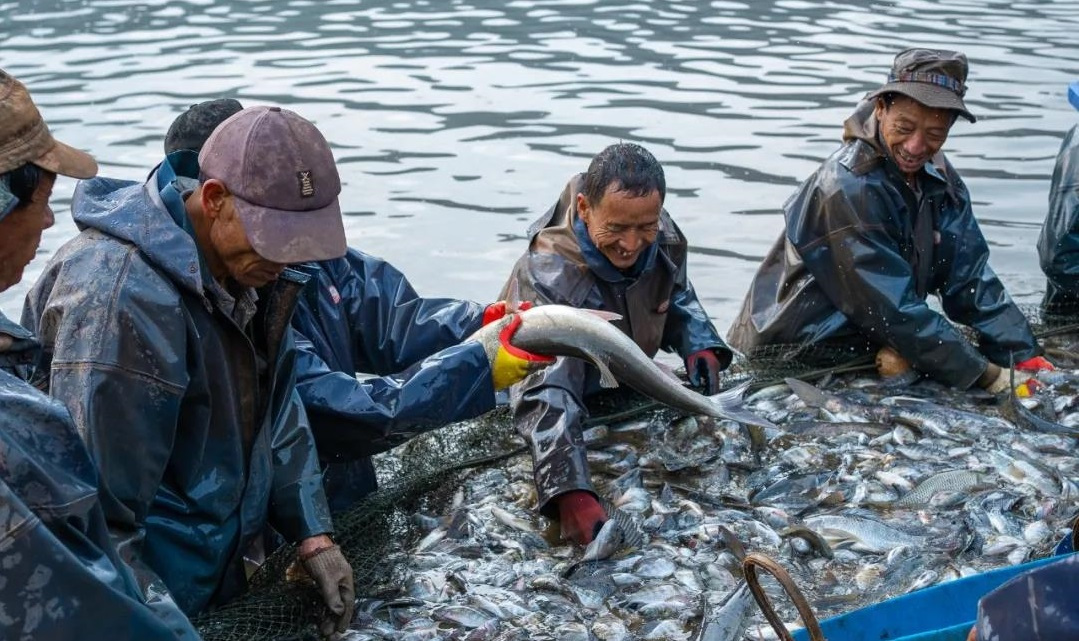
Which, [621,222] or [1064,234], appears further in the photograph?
[1064,234]

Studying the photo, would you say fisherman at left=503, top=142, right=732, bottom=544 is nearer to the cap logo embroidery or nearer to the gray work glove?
the gray work glove

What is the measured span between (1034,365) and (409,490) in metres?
3.76

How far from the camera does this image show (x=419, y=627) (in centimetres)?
472

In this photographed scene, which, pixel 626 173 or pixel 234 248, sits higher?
pixel 234 248

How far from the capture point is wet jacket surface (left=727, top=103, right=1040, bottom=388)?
7023 millimetres

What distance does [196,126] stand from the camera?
5285 millimetres

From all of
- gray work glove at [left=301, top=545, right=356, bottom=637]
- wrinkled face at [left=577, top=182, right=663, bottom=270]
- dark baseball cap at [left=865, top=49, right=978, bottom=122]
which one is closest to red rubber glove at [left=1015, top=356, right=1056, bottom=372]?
dark baseball cap at [left=865, top=49, right=978, bottom=122]

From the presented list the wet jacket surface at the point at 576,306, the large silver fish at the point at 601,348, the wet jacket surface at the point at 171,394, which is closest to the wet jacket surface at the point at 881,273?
the wet jacket surface at the point at 576,306

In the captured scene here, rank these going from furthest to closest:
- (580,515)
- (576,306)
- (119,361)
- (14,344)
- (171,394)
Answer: (576,306)
(580,515)
(171,394)
(119,361)
(14,344)

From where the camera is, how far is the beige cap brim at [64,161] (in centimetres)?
280

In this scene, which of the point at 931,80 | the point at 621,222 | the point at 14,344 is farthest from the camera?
the point at 931,80

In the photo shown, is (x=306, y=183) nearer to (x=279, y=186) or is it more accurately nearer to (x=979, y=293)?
(x=279, y=186)

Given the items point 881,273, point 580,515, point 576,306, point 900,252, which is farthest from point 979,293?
point 580,515

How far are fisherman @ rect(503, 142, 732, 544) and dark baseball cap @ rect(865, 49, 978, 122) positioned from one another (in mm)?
1462
